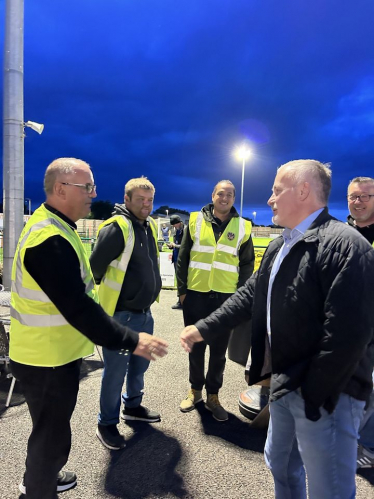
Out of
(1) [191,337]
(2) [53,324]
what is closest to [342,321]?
(1) [191,337]

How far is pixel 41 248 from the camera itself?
5.65 ft

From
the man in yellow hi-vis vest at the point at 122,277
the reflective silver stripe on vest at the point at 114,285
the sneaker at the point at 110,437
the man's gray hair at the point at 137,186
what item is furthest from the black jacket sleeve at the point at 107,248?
the sneaker at the point at 110,437

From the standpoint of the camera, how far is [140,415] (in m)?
3.26

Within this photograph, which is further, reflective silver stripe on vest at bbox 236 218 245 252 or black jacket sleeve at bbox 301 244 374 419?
reflective silver stripe on vest at bbox 236 218 245 252

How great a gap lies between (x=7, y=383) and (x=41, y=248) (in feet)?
9.86

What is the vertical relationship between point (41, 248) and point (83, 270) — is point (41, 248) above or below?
above

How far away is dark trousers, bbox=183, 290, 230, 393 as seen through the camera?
3492mm

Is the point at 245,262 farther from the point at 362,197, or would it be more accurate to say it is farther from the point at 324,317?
the point at 324,317

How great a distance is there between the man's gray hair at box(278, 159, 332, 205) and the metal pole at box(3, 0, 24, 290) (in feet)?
22.6

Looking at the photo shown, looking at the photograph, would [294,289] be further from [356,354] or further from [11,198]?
[11,198]

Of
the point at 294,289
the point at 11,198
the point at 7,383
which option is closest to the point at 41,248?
the point at 294,289

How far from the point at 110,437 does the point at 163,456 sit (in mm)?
474

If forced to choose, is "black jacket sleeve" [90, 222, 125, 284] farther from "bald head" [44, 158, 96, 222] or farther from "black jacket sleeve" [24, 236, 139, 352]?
"black jacket sleeve" [24, 236, 139, 352]

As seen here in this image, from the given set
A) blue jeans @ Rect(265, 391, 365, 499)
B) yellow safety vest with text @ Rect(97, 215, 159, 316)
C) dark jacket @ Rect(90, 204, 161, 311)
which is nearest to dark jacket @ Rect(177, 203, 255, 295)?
dark jacket @ Rect(90, 204, 161, 311)
